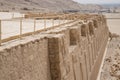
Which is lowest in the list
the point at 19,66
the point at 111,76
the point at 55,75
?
the point at 111,76

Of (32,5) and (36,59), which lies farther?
(32,5)

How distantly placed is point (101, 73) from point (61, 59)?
13.4 m

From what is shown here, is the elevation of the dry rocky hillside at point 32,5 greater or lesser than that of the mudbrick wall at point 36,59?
greater

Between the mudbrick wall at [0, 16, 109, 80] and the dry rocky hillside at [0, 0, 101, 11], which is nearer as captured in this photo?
the mudbrick wall at [0, 16, 109, 80]

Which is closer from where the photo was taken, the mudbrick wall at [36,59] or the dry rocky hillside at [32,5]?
the mudbrick wall at [36,59]

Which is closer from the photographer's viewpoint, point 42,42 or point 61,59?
point 42,42

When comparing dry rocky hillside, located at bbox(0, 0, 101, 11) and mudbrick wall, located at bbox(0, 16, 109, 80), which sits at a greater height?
dry rocky hillside, located at bbox(0, 0, 101, 11)

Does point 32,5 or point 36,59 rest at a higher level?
point 32,5

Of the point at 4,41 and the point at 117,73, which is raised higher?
the point at 4,41

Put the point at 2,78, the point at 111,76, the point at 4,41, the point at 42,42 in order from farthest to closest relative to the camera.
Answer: the point at 111,76, the point at 42,42, the point at 4,41, the point at 2,78

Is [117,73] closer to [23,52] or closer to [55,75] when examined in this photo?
[55,75]

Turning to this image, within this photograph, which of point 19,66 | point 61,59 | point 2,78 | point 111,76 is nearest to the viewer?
point 2,78

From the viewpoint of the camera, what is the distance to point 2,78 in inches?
235

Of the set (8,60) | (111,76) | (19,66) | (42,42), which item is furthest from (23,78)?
(111,76)
